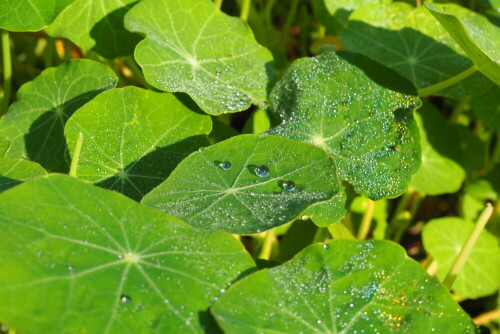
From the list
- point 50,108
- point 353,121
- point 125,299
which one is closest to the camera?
point 125,299

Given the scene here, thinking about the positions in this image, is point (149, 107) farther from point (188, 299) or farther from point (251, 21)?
point (251, 21)

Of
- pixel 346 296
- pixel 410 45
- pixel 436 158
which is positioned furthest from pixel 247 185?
pixel 436 158

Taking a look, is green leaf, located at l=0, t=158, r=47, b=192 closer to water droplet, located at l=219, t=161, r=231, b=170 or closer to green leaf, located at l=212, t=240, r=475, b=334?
water droplet, located at l=219, t=161, r=231, b=170

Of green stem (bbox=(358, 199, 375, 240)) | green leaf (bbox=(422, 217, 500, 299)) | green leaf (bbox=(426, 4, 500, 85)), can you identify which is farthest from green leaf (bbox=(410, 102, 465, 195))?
green leaf (bbox=(426, 4, 500, 85))

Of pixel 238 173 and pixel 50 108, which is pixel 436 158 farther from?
pixel 50 108

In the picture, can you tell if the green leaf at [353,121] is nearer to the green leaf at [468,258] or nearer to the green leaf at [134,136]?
the green leaf at [134,136]

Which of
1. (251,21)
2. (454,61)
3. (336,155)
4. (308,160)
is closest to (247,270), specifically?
(308,160)
